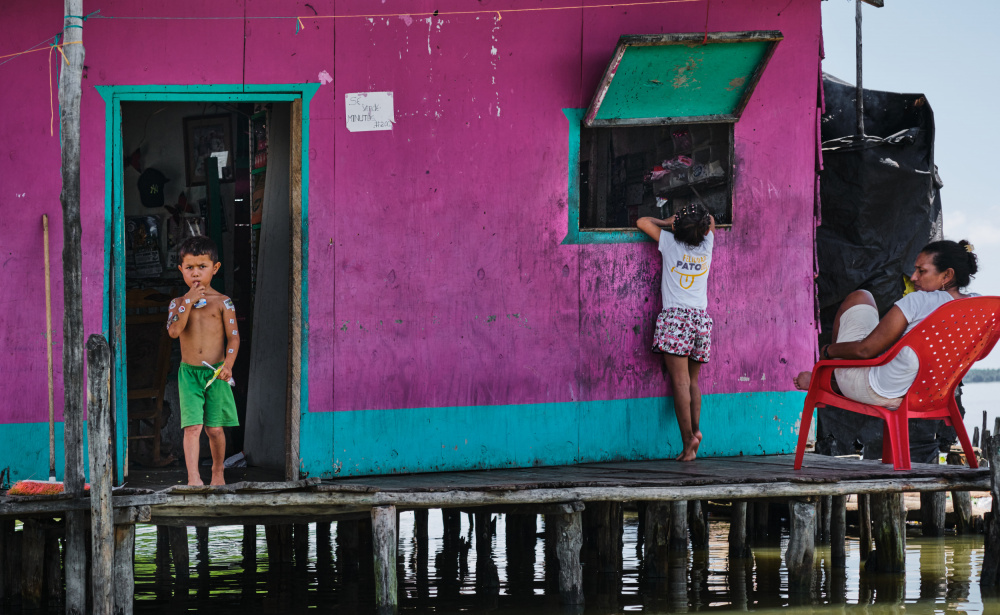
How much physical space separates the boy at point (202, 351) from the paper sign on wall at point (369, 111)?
3.89ft

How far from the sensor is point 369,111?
6.93 m

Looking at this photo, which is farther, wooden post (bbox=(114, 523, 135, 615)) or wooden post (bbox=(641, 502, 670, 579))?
wooden post (bbox=(641, 502, 670, 579))

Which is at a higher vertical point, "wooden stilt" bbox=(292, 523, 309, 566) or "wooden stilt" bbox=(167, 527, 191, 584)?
"wooden stilt" bbox=(167, 527, 191, 584)

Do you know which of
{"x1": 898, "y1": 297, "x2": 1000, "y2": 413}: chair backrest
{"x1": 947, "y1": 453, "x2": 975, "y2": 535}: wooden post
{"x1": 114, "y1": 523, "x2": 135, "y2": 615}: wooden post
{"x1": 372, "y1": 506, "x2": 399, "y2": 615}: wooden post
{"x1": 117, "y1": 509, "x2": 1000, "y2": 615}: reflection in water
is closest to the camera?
{"x1": 114, "y1": 523, "x2": 135, "y2": 615}: wooden post

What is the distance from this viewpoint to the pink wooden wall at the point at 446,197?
6508 millimetres

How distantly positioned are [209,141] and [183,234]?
2.42 ft

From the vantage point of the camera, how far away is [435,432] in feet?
23.3

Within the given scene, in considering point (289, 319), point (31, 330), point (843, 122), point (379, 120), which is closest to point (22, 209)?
point (31, 330)

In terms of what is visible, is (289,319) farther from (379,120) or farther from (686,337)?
(686,337)

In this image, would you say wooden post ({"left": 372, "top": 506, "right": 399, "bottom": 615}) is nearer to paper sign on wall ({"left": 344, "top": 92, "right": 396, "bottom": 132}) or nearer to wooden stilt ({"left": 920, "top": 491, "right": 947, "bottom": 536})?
paper sign on wall ({"left": 344, "top": 92, "right": 396, "bottom": 132})

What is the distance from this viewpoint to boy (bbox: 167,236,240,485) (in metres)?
6.25

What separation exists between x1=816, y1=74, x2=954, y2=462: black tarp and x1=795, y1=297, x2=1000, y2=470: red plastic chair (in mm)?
3759

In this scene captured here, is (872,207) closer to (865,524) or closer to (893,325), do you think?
(865,524)

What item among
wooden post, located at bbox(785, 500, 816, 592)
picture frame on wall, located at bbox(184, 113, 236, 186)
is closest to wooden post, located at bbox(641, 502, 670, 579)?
wooden post, located at bbox(785, 500, 816, 592)
